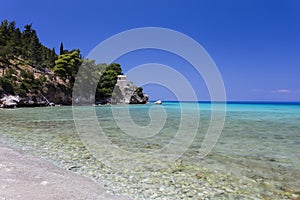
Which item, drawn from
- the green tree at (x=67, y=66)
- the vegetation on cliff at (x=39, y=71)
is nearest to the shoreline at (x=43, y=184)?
the vegetation on cliff at (x=39, y=71)

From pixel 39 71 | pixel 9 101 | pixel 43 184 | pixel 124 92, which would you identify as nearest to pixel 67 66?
pixel 39 71

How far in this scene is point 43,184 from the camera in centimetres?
447

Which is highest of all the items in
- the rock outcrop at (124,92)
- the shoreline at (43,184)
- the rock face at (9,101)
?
the rock outcrop at (124,92)

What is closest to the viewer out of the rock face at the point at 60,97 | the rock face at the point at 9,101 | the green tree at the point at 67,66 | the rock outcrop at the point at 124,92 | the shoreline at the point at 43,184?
the shoreline at the point at 43,184

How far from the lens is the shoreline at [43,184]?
3.91 metres

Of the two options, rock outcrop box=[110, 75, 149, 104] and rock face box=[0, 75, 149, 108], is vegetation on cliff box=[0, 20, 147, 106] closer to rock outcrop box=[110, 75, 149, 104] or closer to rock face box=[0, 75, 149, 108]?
rock face box=[0, 75, 149, 108]

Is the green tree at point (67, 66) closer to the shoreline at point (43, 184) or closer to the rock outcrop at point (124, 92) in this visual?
the rock outcrop at point (124, 92)

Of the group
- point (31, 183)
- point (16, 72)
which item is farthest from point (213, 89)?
point (16, 72)

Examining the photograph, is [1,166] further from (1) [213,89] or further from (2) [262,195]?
(1) [213,89]

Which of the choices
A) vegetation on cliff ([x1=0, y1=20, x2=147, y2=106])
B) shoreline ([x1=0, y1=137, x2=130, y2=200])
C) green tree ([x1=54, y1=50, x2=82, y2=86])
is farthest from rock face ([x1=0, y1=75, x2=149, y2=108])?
shoreline ([x1=0, y1=137, x2=130, y2=200])

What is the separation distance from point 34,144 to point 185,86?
968cm

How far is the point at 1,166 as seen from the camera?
541 cm

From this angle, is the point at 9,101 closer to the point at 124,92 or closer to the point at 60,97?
the point at 60,97

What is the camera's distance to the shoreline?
391 centimetres
